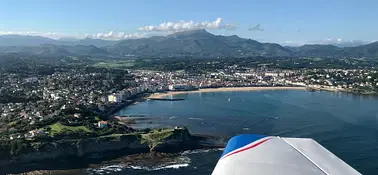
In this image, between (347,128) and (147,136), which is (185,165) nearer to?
(147,136)

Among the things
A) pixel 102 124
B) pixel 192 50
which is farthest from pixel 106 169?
pixel 192 50

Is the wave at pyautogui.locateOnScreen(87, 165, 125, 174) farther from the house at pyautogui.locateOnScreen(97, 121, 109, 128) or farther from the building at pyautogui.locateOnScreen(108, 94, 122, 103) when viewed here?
the building at pyautogui.locateOnScreen(108, 94, 122, 103)

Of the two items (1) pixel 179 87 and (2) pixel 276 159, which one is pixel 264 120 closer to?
(1) pixel 179 87

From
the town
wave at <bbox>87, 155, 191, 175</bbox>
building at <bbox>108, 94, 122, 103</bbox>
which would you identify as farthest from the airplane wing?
building at <bbox>108, 94, 122, 103</bbox>

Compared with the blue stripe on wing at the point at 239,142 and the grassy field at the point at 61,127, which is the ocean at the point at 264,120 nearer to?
the grassy field at the point at 61,127

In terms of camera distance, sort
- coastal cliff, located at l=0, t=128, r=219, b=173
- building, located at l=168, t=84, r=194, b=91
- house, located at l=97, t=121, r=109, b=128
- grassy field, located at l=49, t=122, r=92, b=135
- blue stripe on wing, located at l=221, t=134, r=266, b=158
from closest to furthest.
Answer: blue stripe on wing, located at l=221, t=134, r=266, b=158 → coastal cliff, located at l=0, t=128, r=219, b=173 → grassy field, located at l=49, t=122, r=92, b=135 → house, located at l=97, t=121, r=109, b=128 → building, located at l=168, t=84, r=194, b=91

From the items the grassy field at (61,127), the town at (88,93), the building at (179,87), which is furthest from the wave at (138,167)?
the building at (179,87)
